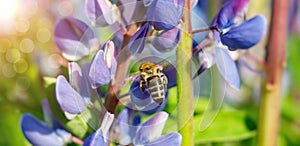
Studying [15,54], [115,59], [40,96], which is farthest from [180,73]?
[15,54]

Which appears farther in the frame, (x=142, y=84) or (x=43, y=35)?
(x=43, y=35)

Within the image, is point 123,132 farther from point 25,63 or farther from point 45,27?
point 45,27

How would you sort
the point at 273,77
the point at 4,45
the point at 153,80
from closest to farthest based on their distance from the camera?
1. the point at 153,80
2. the point at 273,77
3. the point at 4,45

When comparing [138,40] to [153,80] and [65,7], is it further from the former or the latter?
[65,7]

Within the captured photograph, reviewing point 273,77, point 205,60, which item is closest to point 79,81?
point 205,60

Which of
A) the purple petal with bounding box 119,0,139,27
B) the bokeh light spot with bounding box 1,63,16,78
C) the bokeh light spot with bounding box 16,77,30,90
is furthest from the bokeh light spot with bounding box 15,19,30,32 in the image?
the purple petal with bounding box 119,0,139,27
